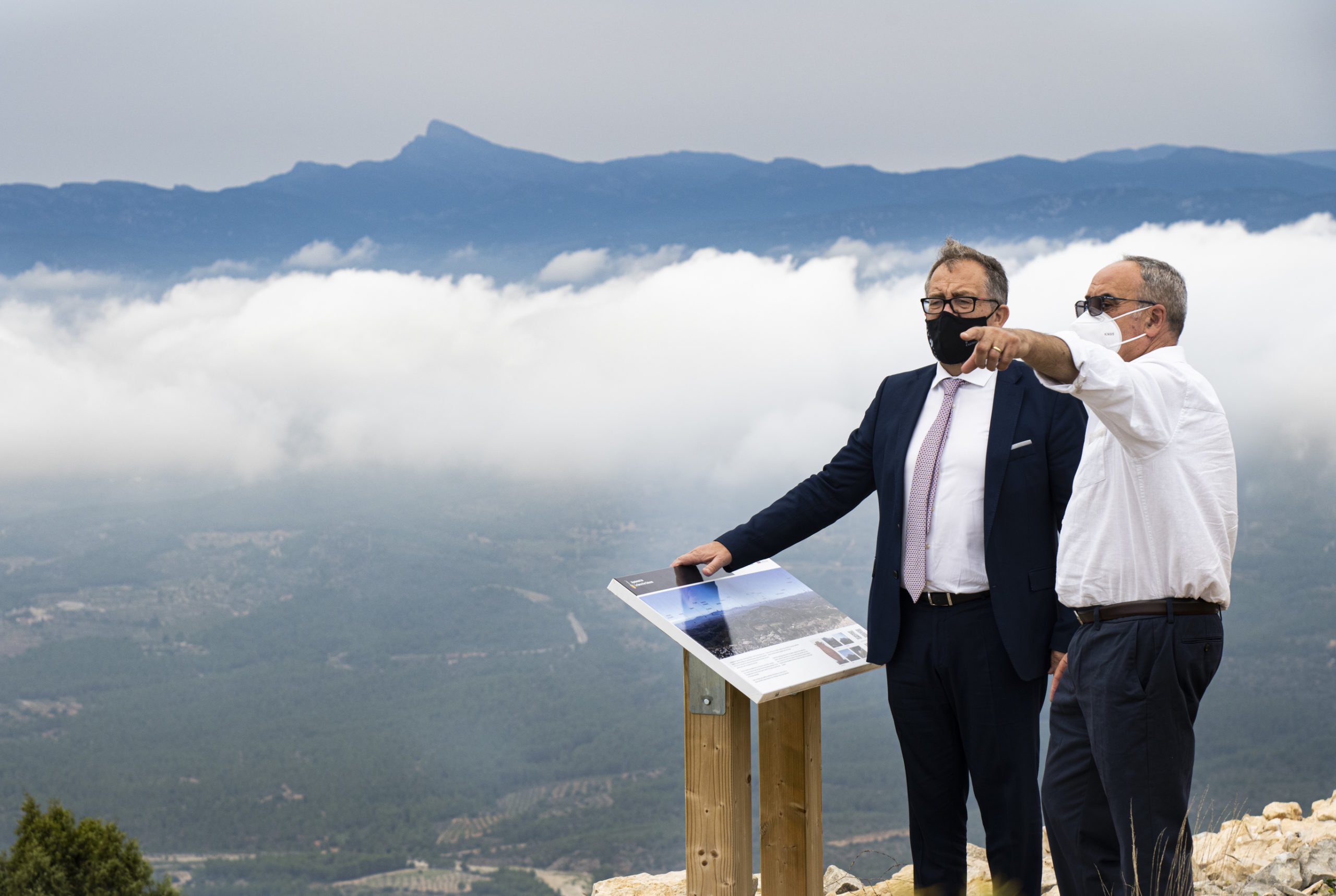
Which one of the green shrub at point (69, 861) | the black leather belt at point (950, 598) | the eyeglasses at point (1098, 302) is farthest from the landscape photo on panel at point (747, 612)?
the green shrub at point (69, 861)

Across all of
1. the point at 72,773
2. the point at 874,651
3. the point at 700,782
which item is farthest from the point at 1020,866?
the point at 72,773

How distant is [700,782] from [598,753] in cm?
11690

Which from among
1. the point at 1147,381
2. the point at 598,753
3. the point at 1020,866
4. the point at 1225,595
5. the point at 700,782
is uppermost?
the point at 1147,381

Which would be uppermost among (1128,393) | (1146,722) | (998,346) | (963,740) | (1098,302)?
(1098,302)

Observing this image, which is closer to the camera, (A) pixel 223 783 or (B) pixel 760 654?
(B) pixel 760 654

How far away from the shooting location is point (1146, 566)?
224 cm

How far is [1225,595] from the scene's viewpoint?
7.42ft

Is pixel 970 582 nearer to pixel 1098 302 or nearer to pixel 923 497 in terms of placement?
pixel 923 497

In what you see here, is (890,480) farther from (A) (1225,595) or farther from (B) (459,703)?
(B) (459,703)

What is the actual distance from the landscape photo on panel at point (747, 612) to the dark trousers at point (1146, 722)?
2.69 ft

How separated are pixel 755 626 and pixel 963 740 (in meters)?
0.70

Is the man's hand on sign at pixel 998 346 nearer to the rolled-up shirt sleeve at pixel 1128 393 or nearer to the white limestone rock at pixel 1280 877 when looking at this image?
the rolled-up shirt sleeve at pixel 1128 393

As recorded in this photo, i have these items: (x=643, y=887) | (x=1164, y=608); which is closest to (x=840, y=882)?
(x=643, y=887)

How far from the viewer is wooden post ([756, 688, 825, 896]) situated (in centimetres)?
297
